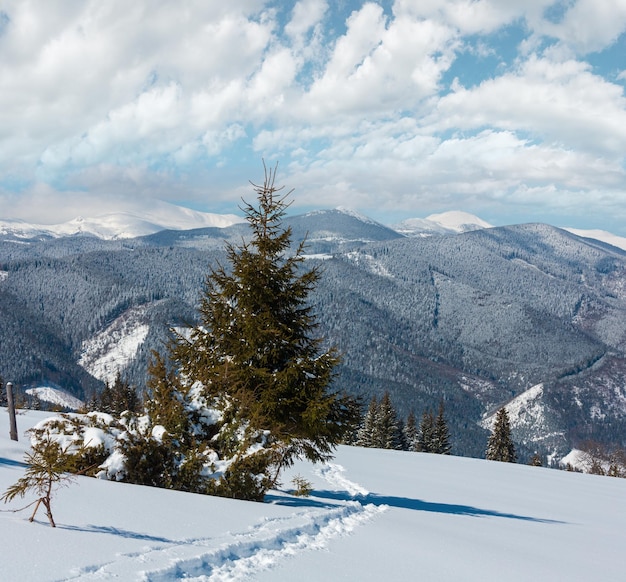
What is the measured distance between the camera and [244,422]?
503 inches

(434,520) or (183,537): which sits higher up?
(183,537)

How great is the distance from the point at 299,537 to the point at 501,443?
176ft

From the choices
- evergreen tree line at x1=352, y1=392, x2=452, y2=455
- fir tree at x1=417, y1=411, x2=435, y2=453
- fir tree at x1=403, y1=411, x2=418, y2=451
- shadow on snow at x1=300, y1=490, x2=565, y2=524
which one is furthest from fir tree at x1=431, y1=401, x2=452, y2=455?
shadow on snow at x1=300, y1=490, x2=565, y2=524

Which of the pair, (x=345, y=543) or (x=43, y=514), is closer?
(x=43, y=514)

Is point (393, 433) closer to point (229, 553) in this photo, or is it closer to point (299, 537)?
point (299, 537)

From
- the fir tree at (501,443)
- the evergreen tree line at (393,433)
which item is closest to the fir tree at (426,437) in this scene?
the evergreen tree line at (393,433)

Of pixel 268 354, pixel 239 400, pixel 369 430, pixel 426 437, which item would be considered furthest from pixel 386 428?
pixel 239 400

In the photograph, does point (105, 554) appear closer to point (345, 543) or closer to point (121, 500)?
point (121, 500)

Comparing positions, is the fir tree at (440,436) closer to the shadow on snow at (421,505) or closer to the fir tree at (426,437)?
the fir tree at (426,437)

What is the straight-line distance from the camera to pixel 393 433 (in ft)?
188

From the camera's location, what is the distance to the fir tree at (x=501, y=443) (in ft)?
182

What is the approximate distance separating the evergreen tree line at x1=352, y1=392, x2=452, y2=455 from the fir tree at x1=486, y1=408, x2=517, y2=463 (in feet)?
17.4

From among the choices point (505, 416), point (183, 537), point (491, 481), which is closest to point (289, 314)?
point (183, 537)

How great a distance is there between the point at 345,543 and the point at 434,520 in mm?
4915
